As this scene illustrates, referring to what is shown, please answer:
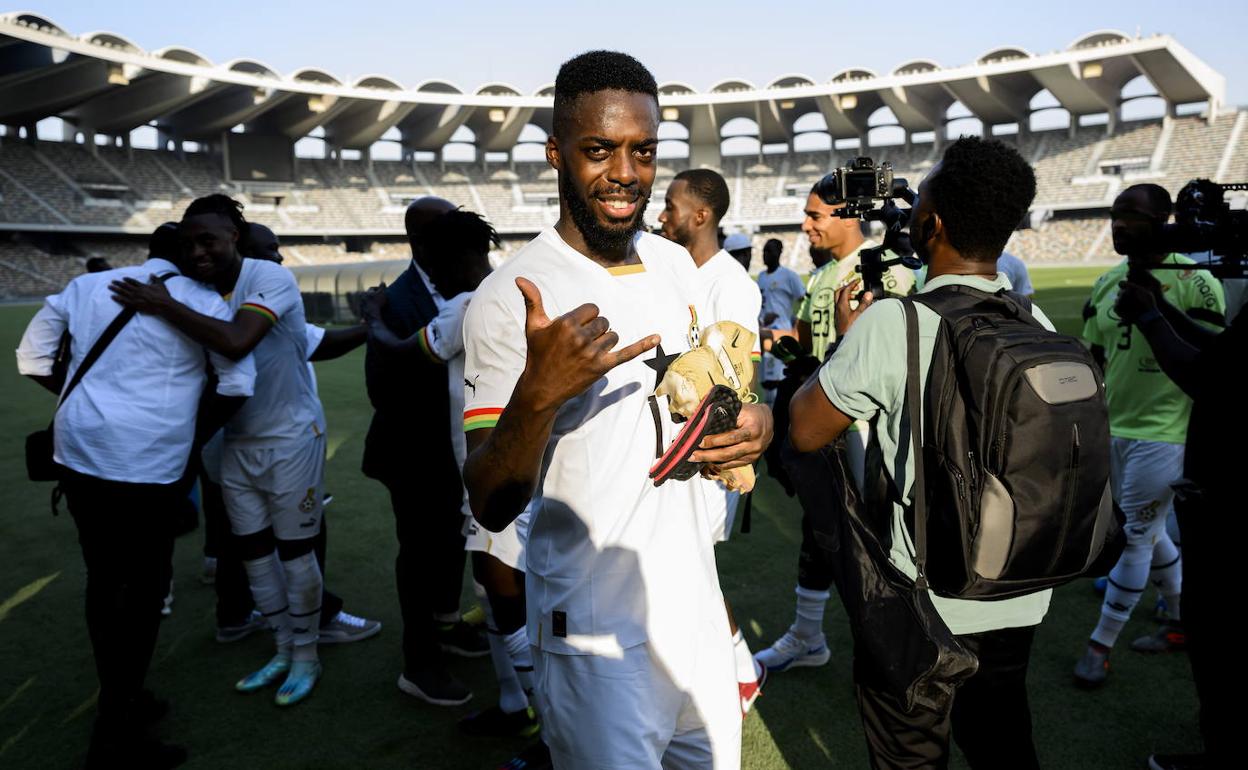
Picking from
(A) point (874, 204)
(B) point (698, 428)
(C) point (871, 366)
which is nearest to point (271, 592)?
(B) point (698, 428)

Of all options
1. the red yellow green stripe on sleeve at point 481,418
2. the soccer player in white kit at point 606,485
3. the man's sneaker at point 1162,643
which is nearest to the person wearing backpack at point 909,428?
the soccer player in white kit at point 606,485

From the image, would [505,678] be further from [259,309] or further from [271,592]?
[259,309]

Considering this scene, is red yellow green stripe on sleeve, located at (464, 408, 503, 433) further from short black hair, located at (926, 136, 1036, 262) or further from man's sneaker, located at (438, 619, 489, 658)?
man's sneaker, located at (438, 619, 489, 658)

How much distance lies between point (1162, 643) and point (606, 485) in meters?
3.57

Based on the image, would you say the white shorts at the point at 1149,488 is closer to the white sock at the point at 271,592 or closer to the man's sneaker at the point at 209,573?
the white sock at the point at 271,592

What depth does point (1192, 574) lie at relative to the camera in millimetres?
2197

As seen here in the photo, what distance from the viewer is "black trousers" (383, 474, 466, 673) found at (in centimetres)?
350

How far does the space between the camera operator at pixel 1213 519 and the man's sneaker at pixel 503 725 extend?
2409 millimetres

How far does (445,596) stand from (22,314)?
28729mm

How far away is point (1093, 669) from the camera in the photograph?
3.39m

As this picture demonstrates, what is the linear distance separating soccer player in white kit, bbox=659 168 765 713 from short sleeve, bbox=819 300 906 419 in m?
0.23

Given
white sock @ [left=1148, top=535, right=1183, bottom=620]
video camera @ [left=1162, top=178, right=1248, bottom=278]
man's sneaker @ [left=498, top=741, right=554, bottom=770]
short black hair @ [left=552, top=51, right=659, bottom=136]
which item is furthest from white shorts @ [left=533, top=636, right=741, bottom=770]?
white sock @ [left=1148, top=535, right=1183, bottom=620]

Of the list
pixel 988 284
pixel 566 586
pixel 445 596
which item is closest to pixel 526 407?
pixel 566 586

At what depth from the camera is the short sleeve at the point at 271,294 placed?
127 inches
